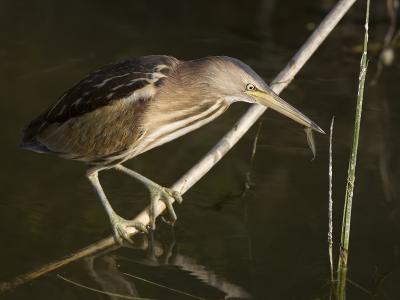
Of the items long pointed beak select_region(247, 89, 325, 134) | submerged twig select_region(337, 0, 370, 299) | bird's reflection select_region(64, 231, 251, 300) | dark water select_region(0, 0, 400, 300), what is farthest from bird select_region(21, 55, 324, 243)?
submerged twig select_region(337, 0, 370, 299)

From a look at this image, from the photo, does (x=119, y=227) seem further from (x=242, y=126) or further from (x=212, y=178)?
(x=212, y=178)

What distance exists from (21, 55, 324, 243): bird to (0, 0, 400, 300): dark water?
0.28 m

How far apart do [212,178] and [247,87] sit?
3.48 feet

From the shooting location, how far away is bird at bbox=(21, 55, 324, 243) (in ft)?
11.3

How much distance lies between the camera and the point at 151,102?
11.6 ft

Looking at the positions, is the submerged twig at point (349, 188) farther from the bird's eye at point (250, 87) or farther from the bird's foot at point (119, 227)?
the bird's foot at point (119, 227)

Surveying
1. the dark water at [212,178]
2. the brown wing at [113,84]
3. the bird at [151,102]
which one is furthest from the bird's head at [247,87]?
the dark water at [212,178]

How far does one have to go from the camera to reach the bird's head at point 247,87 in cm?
341

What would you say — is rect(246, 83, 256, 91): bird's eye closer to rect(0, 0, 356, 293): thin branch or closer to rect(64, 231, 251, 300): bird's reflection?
rect(0, 0, 356, 293): thin branch

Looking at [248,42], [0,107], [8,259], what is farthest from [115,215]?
[248,42]

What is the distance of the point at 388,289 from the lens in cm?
351

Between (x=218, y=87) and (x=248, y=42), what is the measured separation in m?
2.84

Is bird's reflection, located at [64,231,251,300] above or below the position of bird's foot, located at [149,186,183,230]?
below

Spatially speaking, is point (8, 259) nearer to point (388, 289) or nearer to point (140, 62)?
point (140, 62)
